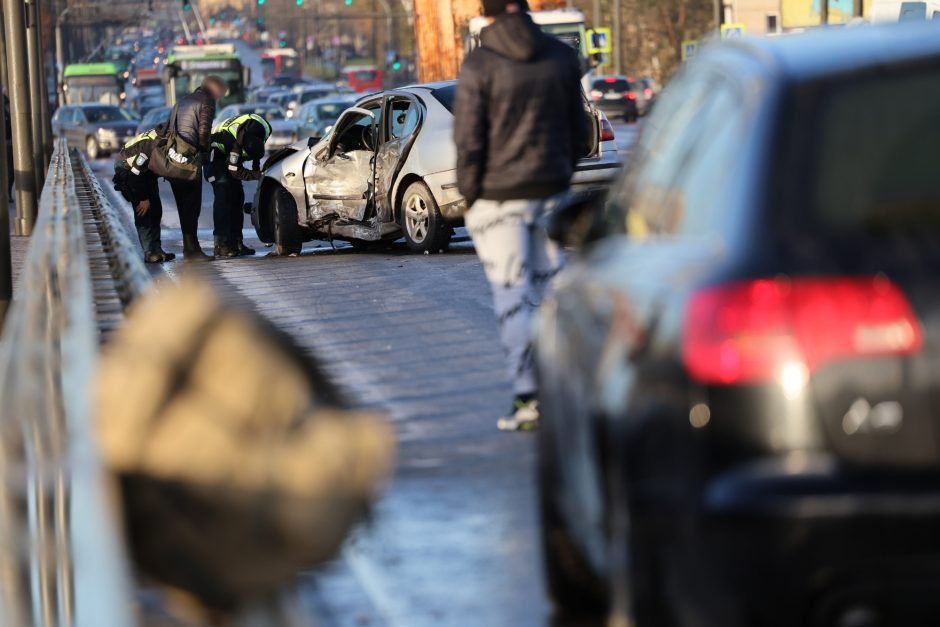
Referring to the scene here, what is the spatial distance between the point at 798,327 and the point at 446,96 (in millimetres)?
14445

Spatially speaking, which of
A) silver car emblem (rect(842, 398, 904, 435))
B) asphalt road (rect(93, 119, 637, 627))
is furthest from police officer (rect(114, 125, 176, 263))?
silver car emblem (rect(842, 398, 904, 435))

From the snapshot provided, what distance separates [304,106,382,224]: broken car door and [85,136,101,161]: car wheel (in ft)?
130

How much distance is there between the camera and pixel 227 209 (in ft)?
61.8

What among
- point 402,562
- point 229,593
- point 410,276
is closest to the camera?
point 229,593

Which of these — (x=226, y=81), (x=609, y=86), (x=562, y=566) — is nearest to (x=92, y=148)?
(x=226, y=81)

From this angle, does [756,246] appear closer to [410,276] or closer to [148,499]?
[148,499]

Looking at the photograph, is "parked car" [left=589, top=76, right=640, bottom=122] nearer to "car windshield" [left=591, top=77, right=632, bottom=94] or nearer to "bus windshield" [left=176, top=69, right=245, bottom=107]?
"car windshield" [left=591, top=77, right=632, bottom=94]

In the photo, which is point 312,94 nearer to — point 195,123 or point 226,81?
point 226,81

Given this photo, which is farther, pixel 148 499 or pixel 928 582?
pixel 928 582

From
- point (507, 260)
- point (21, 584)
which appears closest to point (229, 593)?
point (21, 584)

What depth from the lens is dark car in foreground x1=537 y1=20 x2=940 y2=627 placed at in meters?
3.68

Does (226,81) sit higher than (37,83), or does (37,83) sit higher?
(37,83)

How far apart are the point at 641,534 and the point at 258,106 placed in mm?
55938

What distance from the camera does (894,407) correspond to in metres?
3.72
